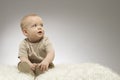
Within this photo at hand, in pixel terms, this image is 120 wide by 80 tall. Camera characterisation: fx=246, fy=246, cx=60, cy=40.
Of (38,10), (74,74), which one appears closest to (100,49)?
(38,10)

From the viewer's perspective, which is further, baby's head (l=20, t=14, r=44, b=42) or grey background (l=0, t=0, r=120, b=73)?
grey background (l=0, t=0, r=120, b=73)

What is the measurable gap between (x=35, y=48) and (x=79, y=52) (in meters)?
0.75

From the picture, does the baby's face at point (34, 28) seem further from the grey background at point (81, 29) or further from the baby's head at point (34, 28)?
the grey background at point (81, 29)

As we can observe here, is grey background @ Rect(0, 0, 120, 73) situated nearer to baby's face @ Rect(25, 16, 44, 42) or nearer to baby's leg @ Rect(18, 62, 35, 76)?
baby's face @ Rect(25, 16, 44, 42)

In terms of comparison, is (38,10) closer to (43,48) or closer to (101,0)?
(101,0)

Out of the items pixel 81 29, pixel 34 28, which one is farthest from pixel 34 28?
pixel 81 29

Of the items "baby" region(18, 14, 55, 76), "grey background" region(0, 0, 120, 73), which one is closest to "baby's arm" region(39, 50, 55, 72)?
"baby" region(18, 14, 55, 76)

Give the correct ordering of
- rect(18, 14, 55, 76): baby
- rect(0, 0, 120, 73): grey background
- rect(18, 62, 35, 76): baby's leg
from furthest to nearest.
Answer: rect(0, 0, 120, 73): grey background, rect(18, 14, 55, 76): baby, rect(18, 62, 35, 76): baby's leg

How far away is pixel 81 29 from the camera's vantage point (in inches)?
71.8

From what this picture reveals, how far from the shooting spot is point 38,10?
1.87 meters

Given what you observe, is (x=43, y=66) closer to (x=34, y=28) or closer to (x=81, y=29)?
(x=34, y=28)

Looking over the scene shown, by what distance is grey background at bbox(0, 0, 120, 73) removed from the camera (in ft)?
5.89

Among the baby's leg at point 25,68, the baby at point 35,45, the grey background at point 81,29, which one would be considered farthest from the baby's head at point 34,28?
the grey background at point 81,29

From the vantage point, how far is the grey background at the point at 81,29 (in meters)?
1.79
